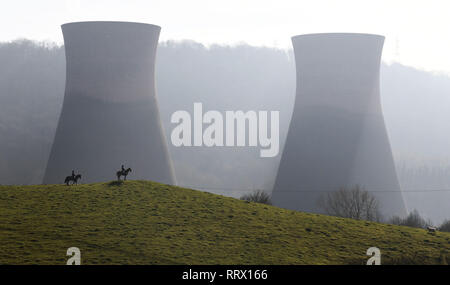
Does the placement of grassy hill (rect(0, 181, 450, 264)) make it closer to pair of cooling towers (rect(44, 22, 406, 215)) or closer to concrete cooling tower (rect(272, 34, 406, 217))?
pair of cooling towers (rect(44, 22, 406, 215))

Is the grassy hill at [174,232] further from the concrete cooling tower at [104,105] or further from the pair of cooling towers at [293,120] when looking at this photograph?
the pair of cooling towers at [293,120]

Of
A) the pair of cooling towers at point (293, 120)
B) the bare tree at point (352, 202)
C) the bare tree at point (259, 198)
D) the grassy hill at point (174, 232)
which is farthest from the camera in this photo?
the bare tree at point (352, 202)

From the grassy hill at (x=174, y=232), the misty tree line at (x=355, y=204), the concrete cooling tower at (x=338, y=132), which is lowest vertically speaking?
the grassy hill at (x=174, y=232)

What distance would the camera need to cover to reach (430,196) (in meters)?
50.4

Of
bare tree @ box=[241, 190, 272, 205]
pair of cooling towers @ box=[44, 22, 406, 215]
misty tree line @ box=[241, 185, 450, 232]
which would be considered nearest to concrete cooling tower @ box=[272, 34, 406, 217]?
pair of cooling towers @ box=[44, 22, 406, 215]

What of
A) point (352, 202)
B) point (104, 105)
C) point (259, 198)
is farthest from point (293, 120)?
point (104, 105)

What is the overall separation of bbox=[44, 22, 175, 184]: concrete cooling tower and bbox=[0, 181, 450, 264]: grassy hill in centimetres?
926

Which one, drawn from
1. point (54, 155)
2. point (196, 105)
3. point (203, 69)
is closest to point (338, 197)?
point (54, 155)

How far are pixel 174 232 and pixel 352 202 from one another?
15157 millimetres

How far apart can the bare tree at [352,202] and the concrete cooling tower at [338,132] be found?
278mm

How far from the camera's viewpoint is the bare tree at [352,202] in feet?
100

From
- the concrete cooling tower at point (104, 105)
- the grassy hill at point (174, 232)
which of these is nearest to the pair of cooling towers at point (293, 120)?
the concrete cooling tower at point (104, 105)

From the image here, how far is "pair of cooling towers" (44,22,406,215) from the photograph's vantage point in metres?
29.8

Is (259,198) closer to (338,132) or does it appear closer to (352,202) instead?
(352,202)
